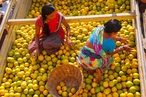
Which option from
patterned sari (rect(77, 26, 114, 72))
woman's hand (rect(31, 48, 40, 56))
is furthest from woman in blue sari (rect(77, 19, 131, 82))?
woman's hand (rect(31, 48, 40, 56))

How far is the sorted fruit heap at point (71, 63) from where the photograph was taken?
3914 mm

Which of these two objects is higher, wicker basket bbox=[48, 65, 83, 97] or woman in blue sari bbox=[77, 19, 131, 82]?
woman in blue sari bbox=[77, 19, 131, 82]

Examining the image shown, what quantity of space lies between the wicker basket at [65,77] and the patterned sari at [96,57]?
0.58 feet

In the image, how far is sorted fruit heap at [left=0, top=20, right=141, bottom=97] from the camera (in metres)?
3.91

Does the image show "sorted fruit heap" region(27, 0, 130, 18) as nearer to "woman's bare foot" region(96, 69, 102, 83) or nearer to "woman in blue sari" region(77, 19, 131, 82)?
"woman in blue sari" region(77, 19, 131, 82)

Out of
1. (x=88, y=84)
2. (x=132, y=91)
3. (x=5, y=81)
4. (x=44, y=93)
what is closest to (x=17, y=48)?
(x=5, y=81)

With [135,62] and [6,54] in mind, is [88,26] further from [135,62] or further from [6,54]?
[6,54]

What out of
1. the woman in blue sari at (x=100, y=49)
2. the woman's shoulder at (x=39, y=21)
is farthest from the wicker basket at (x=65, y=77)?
the woman's shoulder at (x=39, y=21)

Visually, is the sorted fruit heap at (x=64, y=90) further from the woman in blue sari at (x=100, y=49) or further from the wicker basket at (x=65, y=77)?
the woman in blue sari at (x=100, y=49)

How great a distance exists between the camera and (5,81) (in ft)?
14.2

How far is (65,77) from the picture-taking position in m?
4.15

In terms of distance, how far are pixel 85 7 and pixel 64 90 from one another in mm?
2169

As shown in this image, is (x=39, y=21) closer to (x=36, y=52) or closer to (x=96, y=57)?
(x=36, y=52)

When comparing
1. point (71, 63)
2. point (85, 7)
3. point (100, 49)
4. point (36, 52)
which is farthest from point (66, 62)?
point (85, 7)
